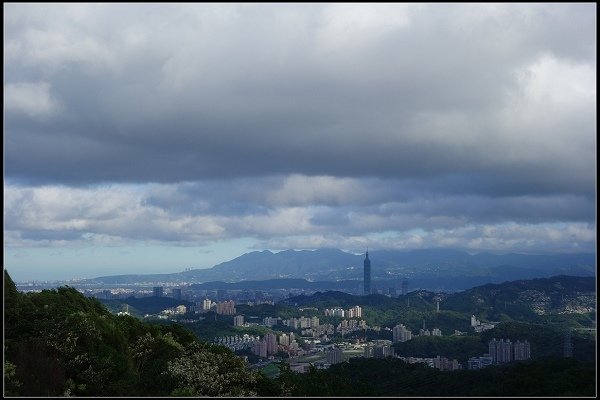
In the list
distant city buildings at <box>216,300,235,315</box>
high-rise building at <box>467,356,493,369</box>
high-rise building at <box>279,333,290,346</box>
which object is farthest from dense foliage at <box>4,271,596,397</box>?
distant city buildings at <box>216,300,235,315</box>

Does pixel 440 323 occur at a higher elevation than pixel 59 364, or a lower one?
lower

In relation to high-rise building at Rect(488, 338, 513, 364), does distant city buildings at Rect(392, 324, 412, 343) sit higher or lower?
lower

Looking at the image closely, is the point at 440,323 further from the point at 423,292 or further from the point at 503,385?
the point at 503,385

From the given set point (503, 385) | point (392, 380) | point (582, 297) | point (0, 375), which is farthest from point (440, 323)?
point (0, 375)

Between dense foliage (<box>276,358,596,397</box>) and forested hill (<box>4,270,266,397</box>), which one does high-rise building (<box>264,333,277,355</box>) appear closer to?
dense foliage (<box>276,358,596,397</box>)

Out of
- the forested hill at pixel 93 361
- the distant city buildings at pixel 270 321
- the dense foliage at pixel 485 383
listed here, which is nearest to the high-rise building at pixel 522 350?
the dense foliage at pixel 485 383

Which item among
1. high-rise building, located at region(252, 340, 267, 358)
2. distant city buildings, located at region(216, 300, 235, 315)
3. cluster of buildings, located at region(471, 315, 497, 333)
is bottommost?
cluster of buildings, located at region(471, 315, 497, 333)

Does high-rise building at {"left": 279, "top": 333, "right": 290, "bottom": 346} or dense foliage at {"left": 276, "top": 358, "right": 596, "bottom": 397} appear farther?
high-rise building at {"left": 279, "top": 333, "right": 290, "bottom": 346}

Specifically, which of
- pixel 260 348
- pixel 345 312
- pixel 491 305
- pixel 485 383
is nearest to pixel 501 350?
pixel 260 348

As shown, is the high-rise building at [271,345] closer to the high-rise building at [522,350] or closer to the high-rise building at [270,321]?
the high-rise building at [522,350]
